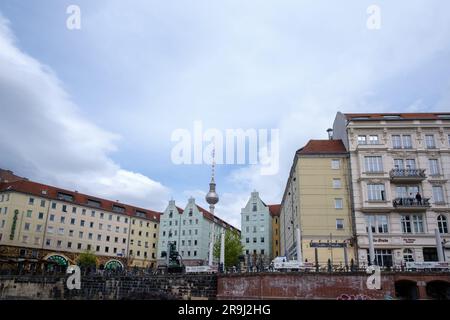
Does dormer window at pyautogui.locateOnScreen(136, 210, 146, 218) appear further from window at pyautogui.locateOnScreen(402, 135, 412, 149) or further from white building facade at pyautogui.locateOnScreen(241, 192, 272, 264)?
window at pyautogui.locateOnScreen(402, 135, 412, 149)

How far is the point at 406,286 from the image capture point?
32.2m

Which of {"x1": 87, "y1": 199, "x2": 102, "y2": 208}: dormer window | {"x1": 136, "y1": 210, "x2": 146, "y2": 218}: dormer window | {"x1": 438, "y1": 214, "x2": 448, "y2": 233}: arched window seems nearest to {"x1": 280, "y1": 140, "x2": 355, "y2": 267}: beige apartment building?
{"x1": 438, "y1": 214, "x2": 448, "y2": 233}: arched window

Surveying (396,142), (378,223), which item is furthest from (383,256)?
(396,142)

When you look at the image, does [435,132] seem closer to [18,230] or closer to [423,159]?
[423,159]

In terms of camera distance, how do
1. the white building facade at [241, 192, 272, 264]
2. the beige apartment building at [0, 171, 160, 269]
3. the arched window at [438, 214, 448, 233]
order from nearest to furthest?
the arched window at [438, 214, 448, 233] → the beige apartment building at [0, 171, 160, 269] → the white building facade at [241, 192, 272, 264]

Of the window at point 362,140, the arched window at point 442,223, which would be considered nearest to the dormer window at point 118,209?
the window at point 362,140

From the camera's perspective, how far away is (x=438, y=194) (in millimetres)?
41062

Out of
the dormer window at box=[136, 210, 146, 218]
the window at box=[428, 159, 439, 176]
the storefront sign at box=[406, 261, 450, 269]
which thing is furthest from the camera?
the dormer window at box=[136, 210, 146, 218]

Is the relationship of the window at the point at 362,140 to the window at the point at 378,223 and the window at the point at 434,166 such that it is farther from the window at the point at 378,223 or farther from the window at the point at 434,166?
the window at the point at 378,223

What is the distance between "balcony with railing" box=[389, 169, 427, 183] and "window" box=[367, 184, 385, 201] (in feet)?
5.49

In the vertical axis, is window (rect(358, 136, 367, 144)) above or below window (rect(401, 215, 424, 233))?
above

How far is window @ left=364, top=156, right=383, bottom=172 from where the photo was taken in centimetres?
4231
